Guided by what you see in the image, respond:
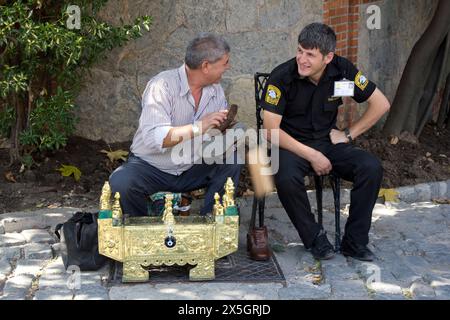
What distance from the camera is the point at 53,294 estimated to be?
451cm

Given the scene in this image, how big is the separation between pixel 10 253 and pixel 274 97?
1978 mm

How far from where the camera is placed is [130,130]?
6738 mm

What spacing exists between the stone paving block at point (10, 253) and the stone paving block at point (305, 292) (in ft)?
5.71

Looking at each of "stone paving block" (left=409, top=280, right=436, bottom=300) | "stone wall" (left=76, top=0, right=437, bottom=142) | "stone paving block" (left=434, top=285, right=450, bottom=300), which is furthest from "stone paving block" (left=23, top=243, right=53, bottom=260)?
"stone paving block" (left=434, top=285, right=450, bottom=300)

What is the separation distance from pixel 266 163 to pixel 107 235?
1208mm

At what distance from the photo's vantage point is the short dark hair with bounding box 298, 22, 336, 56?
4996 mm

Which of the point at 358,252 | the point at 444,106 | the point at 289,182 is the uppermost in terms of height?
the point at 444,106

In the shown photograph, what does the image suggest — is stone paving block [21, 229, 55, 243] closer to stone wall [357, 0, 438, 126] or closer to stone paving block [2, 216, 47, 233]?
stone paving block [2, 216, 47, 233]

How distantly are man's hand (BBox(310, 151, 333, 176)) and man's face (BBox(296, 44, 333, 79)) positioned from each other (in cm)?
53

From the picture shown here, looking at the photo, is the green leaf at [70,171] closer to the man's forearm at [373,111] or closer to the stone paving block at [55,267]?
the stone paving block at [55,267]

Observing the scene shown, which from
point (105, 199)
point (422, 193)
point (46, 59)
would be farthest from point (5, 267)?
point (422, 193)

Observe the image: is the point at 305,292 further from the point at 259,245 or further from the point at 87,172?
the point at 87,172

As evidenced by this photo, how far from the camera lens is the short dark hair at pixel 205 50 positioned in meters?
4.95

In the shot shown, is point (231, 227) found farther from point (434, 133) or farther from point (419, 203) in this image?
point (434, 133)
